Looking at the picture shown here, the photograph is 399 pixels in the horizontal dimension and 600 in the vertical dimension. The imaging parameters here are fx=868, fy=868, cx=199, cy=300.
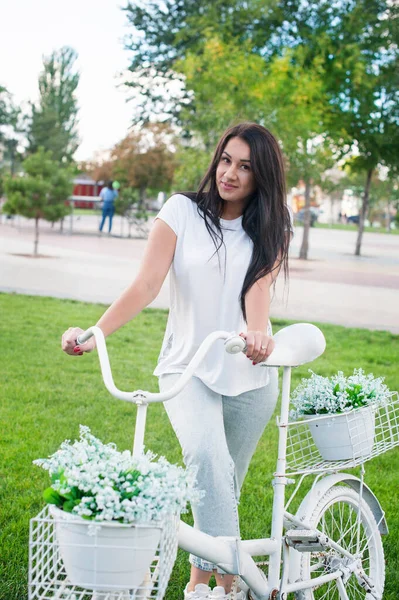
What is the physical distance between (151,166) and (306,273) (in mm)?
18641

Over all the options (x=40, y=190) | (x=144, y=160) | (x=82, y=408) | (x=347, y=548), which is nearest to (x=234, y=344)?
(x=347, y=548)

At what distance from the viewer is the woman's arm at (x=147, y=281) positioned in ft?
8.66

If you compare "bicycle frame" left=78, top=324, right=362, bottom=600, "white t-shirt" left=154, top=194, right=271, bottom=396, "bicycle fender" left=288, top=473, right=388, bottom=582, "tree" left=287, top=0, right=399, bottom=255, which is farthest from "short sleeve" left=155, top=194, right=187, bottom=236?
"tree" left=287, top=0, right=399, bottom=255

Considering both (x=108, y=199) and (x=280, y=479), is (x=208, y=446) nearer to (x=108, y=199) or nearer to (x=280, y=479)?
(x=280, y=479)

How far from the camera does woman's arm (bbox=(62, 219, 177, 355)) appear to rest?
2.64m

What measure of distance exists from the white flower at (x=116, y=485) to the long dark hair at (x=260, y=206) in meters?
1.01

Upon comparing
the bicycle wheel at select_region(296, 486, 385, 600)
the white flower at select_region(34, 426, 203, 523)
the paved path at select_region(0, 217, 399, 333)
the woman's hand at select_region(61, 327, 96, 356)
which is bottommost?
the paved path at select_region(0, 217, 399, 333)

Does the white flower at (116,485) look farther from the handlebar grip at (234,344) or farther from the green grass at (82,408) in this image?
the green grass at (82,408)

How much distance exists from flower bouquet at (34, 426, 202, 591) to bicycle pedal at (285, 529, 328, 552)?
96 centimetres

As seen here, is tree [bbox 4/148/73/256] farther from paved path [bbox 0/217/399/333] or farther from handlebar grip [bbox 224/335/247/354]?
handlebar grip [bbox 224/335/247/354]

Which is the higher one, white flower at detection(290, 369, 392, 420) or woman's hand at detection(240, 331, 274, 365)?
woman's hand at detection(240, 331, 274, 365)

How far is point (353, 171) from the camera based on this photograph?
2223 cm

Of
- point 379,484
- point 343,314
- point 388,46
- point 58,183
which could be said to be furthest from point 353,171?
point 379,484

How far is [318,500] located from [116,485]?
4.17 feet
